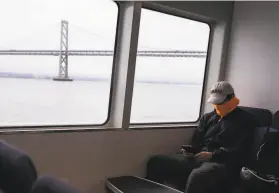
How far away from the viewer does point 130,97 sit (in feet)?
11.3

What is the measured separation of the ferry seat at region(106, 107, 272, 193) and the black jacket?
15 cm

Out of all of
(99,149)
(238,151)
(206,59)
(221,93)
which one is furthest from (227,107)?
(99,149)

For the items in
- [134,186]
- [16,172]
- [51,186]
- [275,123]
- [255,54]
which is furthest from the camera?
[255,54]

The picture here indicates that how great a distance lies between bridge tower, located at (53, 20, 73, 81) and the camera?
323 cm

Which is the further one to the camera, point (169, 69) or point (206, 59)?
point (206, 59)

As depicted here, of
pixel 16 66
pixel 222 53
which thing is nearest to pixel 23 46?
pixel 16 66

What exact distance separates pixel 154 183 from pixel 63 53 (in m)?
1.46

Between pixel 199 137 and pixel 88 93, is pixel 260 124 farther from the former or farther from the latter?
pixel 88 93

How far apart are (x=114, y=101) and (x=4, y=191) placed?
6.56ft

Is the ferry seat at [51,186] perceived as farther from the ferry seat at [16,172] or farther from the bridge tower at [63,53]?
the bridge tower at [63,53]

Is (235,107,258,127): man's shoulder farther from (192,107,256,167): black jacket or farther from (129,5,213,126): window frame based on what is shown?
(129,5,213,126): window frame

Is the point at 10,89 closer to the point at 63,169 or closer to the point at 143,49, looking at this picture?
the point at 63,169

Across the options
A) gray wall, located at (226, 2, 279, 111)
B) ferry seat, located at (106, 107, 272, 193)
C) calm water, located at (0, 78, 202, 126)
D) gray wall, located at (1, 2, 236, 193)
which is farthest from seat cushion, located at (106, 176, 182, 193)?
gray wall, located at (226, 2, 279, 111)

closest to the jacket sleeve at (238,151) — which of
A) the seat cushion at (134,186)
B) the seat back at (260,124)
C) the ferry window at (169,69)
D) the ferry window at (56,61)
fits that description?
the seat back at (260,124)
